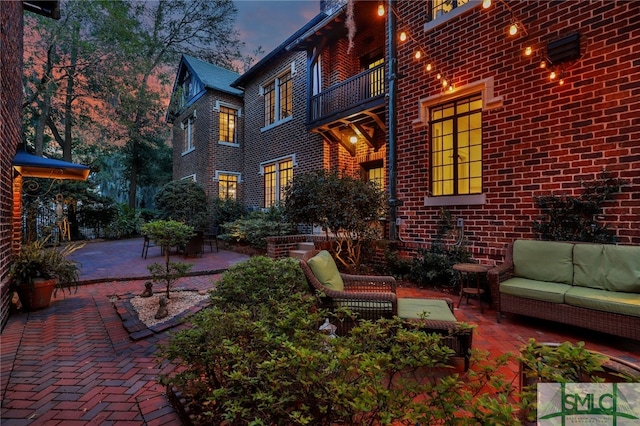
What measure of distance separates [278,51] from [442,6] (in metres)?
6.20

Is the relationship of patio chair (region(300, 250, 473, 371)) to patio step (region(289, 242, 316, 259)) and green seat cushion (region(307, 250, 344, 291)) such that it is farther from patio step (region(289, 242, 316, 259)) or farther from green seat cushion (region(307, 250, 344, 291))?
patio step (region(289, 242, 316, 259))

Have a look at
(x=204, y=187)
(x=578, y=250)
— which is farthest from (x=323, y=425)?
(x=204, y=187)

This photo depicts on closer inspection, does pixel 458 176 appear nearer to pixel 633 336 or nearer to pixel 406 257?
pixel 406 257

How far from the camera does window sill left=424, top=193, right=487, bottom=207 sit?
5.25 m

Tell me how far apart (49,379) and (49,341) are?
0.98 metres

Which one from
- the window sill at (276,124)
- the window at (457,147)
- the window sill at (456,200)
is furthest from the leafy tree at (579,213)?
the window sill at (276,124)

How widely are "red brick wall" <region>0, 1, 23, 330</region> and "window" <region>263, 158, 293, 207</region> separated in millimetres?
7040

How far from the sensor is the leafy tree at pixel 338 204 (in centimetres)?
570

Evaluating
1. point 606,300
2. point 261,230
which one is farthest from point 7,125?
point 606,300

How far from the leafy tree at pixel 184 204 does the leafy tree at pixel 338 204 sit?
286 inches

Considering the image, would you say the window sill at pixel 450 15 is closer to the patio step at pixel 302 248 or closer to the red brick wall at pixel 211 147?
the patio step at pixel 302 248

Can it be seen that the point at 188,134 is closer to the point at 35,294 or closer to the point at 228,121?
the point at 228,121

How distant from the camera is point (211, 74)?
14.9 metres

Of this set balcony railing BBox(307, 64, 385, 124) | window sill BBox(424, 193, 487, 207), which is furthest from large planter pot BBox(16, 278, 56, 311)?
balcony railing BBox(307, 64, 385, 124)
